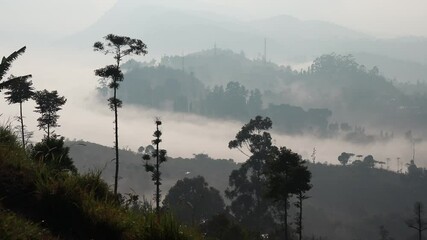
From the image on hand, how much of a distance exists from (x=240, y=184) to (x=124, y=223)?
61565 millimetres

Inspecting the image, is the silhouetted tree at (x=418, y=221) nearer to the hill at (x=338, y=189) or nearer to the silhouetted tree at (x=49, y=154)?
the hill at (x=338, y=189)

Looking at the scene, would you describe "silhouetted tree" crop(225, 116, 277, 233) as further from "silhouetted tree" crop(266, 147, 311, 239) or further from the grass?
the grass

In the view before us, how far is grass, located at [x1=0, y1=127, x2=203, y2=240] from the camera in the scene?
6.09 m

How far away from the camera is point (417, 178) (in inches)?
6983

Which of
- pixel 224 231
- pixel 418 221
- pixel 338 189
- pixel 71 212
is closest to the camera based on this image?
pixel 71 212

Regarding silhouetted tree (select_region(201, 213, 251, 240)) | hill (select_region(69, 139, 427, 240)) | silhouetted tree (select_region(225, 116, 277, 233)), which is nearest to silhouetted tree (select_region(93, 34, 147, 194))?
silhouetted tree (select_region(201, 213, 251, 240))

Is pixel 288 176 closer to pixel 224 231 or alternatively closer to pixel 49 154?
pixel 224 231

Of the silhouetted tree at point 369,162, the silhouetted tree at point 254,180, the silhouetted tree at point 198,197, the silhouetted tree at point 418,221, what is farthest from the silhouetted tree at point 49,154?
the silhouetted tree at point 369,162

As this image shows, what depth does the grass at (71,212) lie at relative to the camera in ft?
20.0

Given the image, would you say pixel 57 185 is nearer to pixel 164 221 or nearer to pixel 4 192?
pixel 4 192

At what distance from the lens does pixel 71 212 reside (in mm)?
6590

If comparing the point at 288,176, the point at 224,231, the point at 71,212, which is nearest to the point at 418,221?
the point at 288,176

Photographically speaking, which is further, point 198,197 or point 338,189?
point 338,189

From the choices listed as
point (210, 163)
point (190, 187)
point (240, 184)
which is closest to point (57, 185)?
point (240, 184)
